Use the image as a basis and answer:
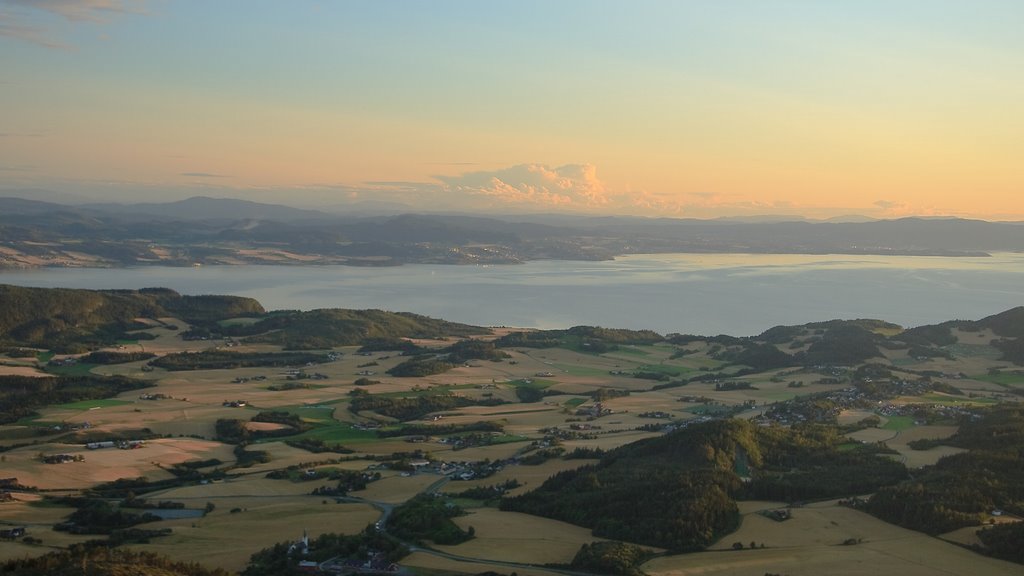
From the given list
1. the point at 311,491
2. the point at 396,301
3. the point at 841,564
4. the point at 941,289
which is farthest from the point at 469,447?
the point at 941,289

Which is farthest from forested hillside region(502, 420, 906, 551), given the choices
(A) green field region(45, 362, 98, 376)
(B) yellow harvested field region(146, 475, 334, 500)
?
(A) green field region(45, 362, 98, 376)

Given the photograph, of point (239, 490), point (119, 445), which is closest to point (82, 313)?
point (119, 445)

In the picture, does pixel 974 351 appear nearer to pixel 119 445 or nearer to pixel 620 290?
pixel 119 445

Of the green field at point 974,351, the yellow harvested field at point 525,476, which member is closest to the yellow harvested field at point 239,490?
the yellow harvested field at point 525,476

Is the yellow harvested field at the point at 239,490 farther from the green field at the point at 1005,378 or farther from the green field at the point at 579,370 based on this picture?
the green field at the point at 1005,378

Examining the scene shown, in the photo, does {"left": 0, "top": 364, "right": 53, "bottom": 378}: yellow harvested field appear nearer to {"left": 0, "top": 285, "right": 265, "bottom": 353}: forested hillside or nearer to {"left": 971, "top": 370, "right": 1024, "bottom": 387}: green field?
Result: {"left": 0, "top": 285, "right": 265, "bottom": 353}: forested hillside

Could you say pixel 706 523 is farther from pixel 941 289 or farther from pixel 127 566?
pixel 941 289
